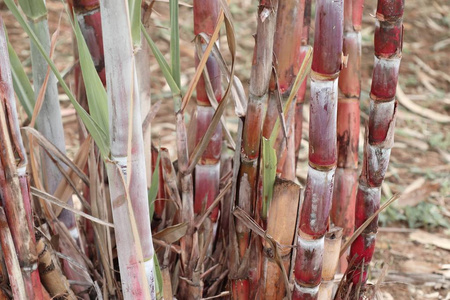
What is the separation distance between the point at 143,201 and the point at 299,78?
0.21 metres

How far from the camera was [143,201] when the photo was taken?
22.2 inches

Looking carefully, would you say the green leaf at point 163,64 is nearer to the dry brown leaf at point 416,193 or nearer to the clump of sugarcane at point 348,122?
the clump of sugarcane at point 348,122

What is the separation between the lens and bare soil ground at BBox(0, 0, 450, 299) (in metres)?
1.21

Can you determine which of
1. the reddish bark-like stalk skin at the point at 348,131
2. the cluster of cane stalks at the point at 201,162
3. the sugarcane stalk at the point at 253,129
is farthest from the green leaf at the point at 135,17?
the reddish bark-like stalk skin at the point at 348,131

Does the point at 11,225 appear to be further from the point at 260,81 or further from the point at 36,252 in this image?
the point at 260,81

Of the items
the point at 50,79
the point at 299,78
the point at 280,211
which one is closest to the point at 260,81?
the point at 299,78

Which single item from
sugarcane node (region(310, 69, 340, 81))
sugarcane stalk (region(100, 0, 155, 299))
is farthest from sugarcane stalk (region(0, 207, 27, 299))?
sugarcane node (region(310, 69, 340, 81))

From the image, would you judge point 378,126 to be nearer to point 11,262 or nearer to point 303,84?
point 303,84

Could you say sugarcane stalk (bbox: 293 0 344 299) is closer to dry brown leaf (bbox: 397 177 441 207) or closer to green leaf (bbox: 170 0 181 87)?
green leaf (bbox: 170 0 181 87)

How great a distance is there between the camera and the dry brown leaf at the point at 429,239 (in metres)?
1.28

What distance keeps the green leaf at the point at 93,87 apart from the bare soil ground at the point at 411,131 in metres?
0.33

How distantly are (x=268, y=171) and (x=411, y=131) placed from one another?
43.2 inches

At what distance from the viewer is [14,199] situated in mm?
591

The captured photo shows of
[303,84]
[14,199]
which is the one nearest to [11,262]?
[14,199]
